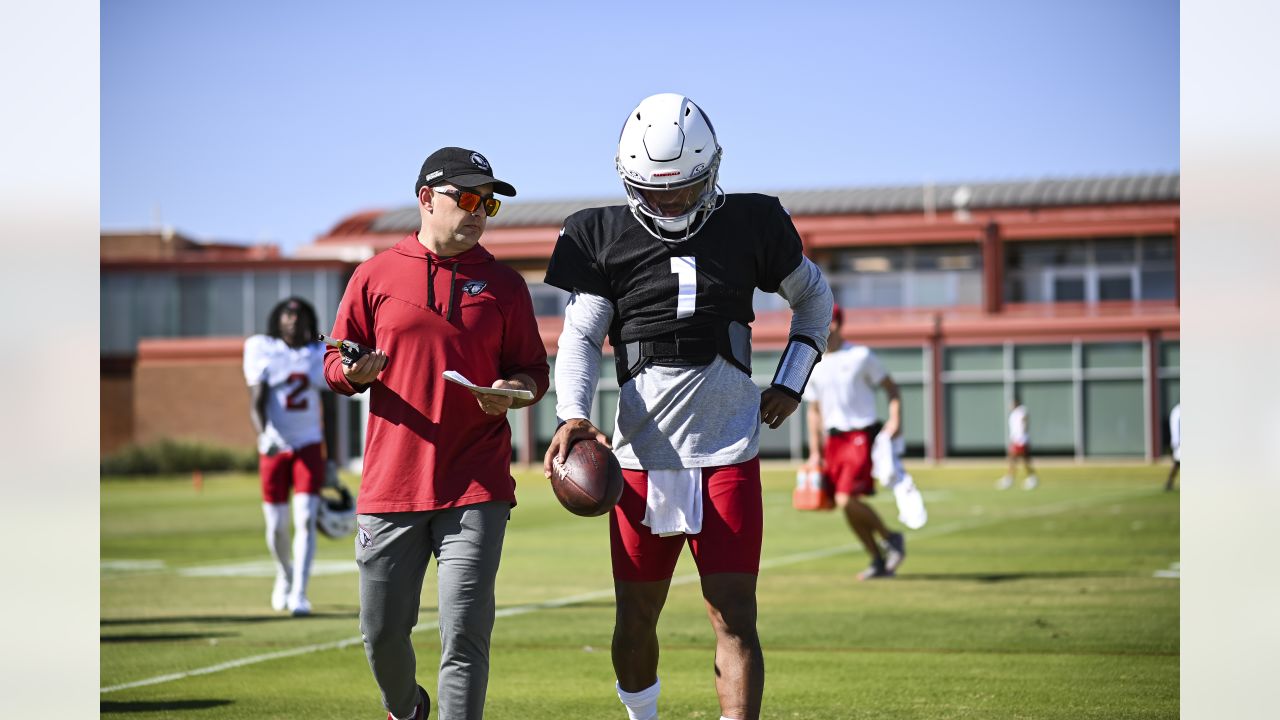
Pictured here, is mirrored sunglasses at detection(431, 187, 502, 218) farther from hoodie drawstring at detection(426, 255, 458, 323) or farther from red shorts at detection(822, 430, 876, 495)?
red shorts at detection(822, 430, 876, 495)

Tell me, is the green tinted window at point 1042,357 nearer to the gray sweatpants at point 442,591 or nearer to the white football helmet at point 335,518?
the white football helmet at point 335,518

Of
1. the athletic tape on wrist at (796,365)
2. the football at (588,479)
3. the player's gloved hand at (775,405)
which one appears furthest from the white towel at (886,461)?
the football at (588,479)

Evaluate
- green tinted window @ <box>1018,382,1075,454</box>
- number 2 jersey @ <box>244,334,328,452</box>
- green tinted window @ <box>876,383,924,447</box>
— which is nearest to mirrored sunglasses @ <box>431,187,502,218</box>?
number 2 jersey @ <box>244,334,328,452</box>

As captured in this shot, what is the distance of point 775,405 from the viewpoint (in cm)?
614

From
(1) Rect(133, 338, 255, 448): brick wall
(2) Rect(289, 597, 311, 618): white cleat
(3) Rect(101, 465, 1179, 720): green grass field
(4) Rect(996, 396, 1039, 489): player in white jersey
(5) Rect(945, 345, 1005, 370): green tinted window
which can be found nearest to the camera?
(3) Rect(101, 465, 1179, 720): green grass field

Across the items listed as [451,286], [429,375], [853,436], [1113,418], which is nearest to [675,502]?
[429,375]

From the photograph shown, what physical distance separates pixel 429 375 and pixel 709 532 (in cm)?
119

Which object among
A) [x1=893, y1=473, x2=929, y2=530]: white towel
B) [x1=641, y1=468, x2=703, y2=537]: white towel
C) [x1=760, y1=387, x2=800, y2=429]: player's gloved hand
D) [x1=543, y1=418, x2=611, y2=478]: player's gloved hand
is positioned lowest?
[x1=893, y1=473, x2=929, y2=530]: white towel

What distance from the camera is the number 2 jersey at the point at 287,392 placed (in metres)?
12.4

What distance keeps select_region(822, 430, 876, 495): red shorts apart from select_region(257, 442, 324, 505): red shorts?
4680 millimetres

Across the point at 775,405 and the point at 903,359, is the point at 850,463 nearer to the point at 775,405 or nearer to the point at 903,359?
the point at 775,405

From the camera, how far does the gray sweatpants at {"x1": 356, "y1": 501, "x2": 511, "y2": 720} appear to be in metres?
5.78

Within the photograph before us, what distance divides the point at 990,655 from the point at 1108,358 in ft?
Answer: 133

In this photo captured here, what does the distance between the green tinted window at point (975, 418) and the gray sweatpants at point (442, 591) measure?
44.4 metres
